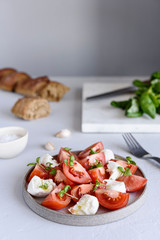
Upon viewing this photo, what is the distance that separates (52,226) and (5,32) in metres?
2.52

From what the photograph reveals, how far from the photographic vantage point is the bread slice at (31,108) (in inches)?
63.5

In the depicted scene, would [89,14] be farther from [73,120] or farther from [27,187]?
[27,187]

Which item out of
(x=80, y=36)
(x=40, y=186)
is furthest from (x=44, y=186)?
(x=80, y=36)

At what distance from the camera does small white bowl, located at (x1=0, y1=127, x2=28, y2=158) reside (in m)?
1.19

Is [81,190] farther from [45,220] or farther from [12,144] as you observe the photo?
[12,144]

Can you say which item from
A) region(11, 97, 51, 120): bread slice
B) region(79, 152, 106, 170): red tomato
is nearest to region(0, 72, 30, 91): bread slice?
region(11, 97, 51, 120): bread slice

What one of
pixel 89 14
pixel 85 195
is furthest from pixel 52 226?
pixel 89 14

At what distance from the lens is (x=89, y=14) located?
291 cm

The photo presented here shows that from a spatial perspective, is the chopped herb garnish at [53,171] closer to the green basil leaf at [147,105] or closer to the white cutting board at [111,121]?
the white cutting board at [111,121]

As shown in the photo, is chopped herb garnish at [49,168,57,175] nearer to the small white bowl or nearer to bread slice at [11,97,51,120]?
the small white bowl

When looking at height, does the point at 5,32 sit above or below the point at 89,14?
below

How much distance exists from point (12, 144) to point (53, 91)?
0.76m

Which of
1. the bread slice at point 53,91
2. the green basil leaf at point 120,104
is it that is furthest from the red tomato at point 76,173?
the bread slice at point 53,91

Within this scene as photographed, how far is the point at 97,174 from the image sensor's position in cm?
97
